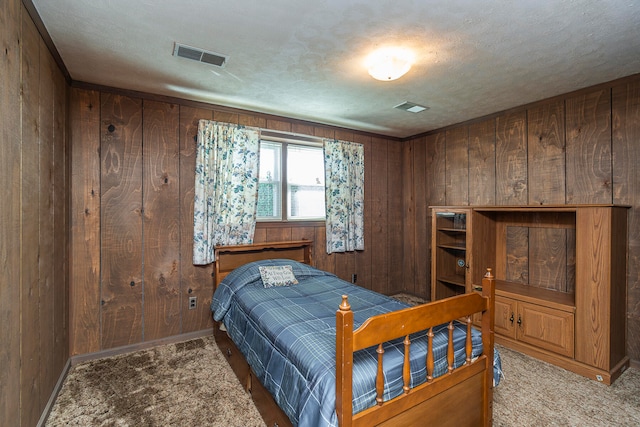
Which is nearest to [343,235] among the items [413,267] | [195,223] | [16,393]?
[413,267]

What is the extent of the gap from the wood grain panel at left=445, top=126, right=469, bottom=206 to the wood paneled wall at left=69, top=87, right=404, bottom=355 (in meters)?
2.76

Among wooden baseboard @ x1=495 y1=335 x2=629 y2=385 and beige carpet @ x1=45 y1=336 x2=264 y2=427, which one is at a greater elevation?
wooden baseboard @ x1=495 y1=335 x2=629 y2=385

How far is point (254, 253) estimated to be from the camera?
354 cm

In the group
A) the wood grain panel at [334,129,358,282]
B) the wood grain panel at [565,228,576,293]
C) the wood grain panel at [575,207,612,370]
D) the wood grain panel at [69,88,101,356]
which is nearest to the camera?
the wood grain panel at [575,207,612,370]

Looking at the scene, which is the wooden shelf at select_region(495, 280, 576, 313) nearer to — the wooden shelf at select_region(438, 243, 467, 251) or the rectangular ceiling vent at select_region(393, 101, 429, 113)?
the wooden shelf at select_region(438, 243, 467, 251)

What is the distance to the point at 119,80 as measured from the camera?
107 inches

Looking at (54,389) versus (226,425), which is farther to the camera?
→ (54,389)

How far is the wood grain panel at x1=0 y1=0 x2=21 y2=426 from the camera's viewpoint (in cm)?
134

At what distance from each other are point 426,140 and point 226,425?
14.2 ft

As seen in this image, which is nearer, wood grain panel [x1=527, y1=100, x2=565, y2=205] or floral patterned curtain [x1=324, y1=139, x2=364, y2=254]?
wood grain panel [x1=527, y1=100, x2=565, y2=205]


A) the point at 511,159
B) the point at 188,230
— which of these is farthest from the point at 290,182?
the point at 511,159

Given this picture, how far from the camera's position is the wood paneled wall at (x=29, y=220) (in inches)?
54.6

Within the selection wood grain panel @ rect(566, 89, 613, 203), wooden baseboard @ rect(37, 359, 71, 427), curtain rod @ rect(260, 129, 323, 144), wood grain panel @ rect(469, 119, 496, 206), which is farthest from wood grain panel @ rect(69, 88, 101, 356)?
wood grain panel @ rect(566, 89, 613, 203)

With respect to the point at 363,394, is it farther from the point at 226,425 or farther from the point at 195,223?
the point at 195,223
